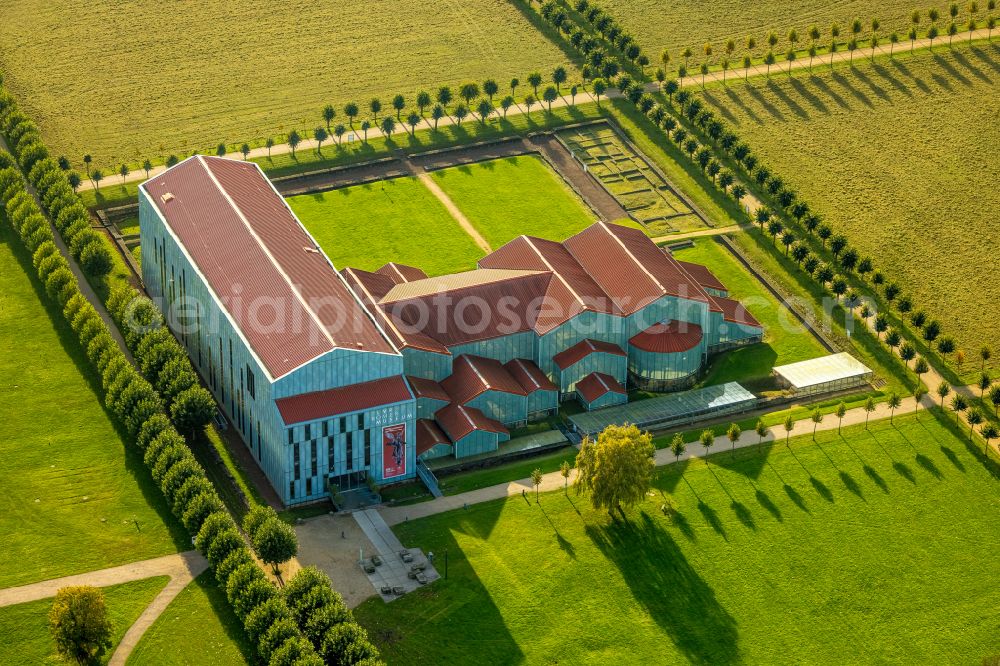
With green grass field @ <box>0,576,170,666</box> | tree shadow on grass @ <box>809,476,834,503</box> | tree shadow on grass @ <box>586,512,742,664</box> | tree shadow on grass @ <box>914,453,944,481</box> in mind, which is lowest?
green grass field @ <box>0,576,170,666</box>

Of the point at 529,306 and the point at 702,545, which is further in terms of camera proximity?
the point at 529,306

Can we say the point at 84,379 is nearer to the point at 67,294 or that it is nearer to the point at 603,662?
the point at 67,294

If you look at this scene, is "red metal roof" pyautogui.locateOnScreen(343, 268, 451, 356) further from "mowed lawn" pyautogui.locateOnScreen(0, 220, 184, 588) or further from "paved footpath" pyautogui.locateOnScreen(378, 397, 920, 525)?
"mowed lawn" pyautogui.locateOnScreen(0, 220, 184, 588)

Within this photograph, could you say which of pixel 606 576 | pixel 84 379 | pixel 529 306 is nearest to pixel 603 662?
pixel 606 576

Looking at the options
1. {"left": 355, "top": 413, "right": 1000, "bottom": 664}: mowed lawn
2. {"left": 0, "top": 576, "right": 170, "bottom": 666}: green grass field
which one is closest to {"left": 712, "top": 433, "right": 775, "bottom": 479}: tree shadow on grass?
{"left": 355, "top": 413, "right": 1000, "bottom": 664}: mowed lawn

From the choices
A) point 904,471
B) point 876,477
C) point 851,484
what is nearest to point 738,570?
point 851,484

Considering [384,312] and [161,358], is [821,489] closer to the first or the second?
[384,312]
